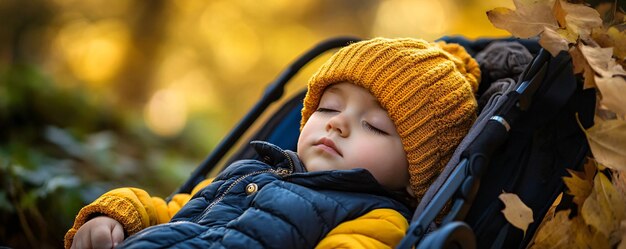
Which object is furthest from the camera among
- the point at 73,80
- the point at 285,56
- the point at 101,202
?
the point at 285,56

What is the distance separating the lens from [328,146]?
2297 mm

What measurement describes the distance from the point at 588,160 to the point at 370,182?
0.63 metres

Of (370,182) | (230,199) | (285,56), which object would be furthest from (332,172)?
(285,56)

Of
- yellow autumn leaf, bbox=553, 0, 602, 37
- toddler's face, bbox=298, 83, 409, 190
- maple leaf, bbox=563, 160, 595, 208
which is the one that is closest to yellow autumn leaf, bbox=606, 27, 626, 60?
yellow autumn leaf, bbox=553, 0, 602, 37

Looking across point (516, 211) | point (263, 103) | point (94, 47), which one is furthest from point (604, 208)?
point (94, 47)

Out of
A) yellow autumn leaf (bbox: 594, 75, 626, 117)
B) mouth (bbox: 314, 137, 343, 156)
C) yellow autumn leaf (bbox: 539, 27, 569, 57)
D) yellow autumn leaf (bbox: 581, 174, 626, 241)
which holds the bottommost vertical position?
yellow autumn leaf (bbox: 581, 174, 626, 241)

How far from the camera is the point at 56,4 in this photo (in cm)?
641

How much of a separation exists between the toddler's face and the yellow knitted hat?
1.3 inches

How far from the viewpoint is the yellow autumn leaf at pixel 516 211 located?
2.01 m

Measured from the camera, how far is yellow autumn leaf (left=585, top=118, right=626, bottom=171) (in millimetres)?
1954

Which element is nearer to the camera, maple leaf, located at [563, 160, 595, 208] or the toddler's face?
maple leaf, located at [563, 160, 595, 208]

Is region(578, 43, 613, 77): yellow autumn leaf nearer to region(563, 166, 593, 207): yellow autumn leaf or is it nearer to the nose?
region(563, 166, 593, 207): yellow autumn leaf

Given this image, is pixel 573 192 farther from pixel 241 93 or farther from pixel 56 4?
pixel 241 93

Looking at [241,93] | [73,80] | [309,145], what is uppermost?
[309,145]
